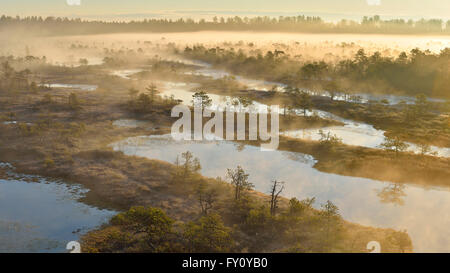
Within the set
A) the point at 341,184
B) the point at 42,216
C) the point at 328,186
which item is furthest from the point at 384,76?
the point at 42,216

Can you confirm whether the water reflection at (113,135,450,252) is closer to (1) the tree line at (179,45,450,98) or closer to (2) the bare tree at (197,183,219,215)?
(2) the bare tree at (197,183,219,215)

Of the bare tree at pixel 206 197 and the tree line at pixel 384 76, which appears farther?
the tree line at pixel 384 76

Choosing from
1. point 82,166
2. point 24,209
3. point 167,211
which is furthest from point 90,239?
point 82,166

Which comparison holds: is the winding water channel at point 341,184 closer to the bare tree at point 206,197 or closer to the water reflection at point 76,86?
the bare tree at point 206,197

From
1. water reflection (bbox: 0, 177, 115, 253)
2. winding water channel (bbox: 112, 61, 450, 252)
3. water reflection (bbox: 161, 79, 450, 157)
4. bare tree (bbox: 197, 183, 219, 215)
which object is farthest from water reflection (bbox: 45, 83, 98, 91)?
bare tree (bbox: 197, 183, 219, 215)

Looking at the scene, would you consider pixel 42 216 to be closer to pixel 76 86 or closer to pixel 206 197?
pixel 206 197

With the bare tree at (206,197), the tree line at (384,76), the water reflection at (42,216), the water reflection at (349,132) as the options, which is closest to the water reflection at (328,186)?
the bare tree at (206,197)

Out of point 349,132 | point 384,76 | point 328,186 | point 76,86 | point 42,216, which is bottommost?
point 328,186
